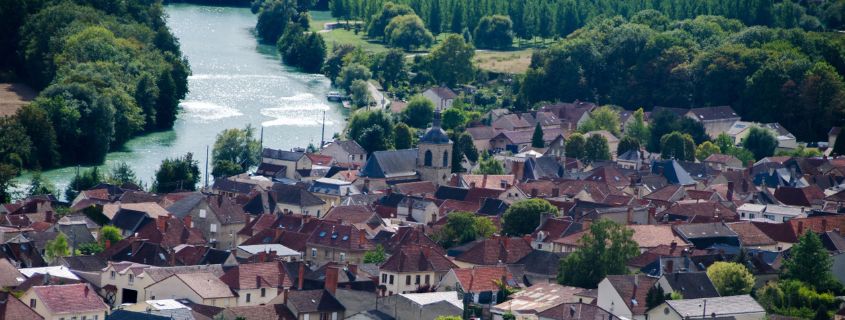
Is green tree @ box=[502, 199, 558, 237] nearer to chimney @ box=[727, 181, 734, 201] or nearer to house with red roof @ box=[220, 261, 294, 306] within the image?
chimney @ box=[727, 181, 734, 201]

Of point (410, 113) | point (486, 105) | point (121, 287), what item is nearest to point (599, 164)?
point (410, 113)

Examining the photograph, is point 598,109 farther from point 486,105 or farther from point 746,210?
point 746,210

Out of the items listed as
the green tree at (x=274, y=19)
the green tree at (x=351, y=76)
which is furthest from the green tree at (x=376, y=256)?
the green tree at (x=274, y=19)

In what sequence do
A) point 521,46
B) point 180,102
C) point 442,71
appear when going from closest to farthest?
point 180,102 < point 442,71 < point 521,46

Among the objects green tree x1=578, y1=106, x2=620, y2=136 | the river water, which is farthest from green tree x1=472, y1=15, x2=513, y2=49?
green tree x1=578, y1=106, x2=620, y2=136

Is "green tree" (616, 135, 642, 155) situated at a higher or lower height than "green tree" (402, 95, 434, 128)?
higher

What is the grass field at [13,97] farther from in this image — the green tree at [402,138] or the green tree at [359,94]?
the green tree at [402,138]

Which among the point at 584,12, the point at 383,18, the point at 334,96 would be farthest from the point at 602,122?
the point at 383,18
